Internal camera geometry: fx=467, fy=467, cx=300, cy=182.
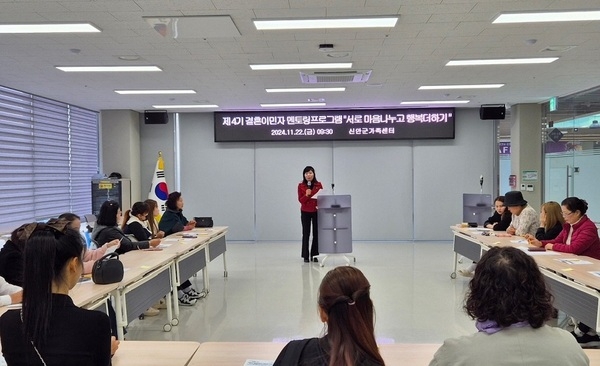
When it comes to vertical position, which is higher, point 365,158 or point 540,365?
point 365,158

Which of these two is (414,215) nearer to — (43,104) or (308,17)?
(308,17)

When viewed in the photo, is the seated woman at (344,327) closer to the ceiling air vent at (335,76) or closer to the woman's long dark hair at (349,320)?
the woman's long dark hair at (349,320)

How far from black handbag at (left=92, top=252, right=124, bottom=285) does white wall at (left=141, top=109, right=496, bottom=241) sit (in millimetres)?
7449

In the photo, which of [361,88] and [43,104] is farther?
[43,104]

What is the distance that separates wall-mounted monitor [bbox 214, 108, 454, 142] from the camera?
1022 centimetres

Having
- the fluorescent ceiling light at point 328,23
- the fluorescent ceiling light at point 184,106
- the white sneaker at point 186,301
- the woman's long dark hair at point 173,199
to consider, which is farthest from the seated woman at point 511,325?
the fluorescent ceiling light at point 184,106

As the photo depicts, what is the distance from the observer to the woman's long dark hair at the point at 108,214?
15.4 feet

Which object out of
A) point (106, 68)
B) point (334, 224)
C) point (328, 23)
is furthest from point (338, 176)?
point (328, 23)

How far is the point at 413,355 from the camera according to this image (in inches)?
88.7

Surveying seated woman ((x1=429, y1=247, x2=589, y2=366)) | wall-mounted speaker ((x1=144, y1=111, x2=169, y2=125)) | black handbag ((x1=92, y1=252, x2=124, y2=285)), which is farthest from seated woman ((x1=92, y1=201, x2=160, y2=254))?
wall-mounted speaker ((x1=144, y1=111, x2=169, y2=125))

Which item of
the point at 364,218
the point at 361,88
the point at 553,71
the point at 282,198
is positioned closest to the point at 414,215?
the point at 364,218

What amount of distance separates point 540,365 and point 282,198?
9.45m

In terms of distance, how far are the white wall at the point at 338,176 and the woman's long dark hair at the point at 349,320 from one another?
9.23 m

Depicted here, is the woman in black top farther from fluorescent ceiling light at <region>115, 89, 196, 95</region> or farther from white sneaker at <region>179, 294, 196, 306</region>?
fluorescent ceiling light at <region>115, 89, 196, 95</region>
